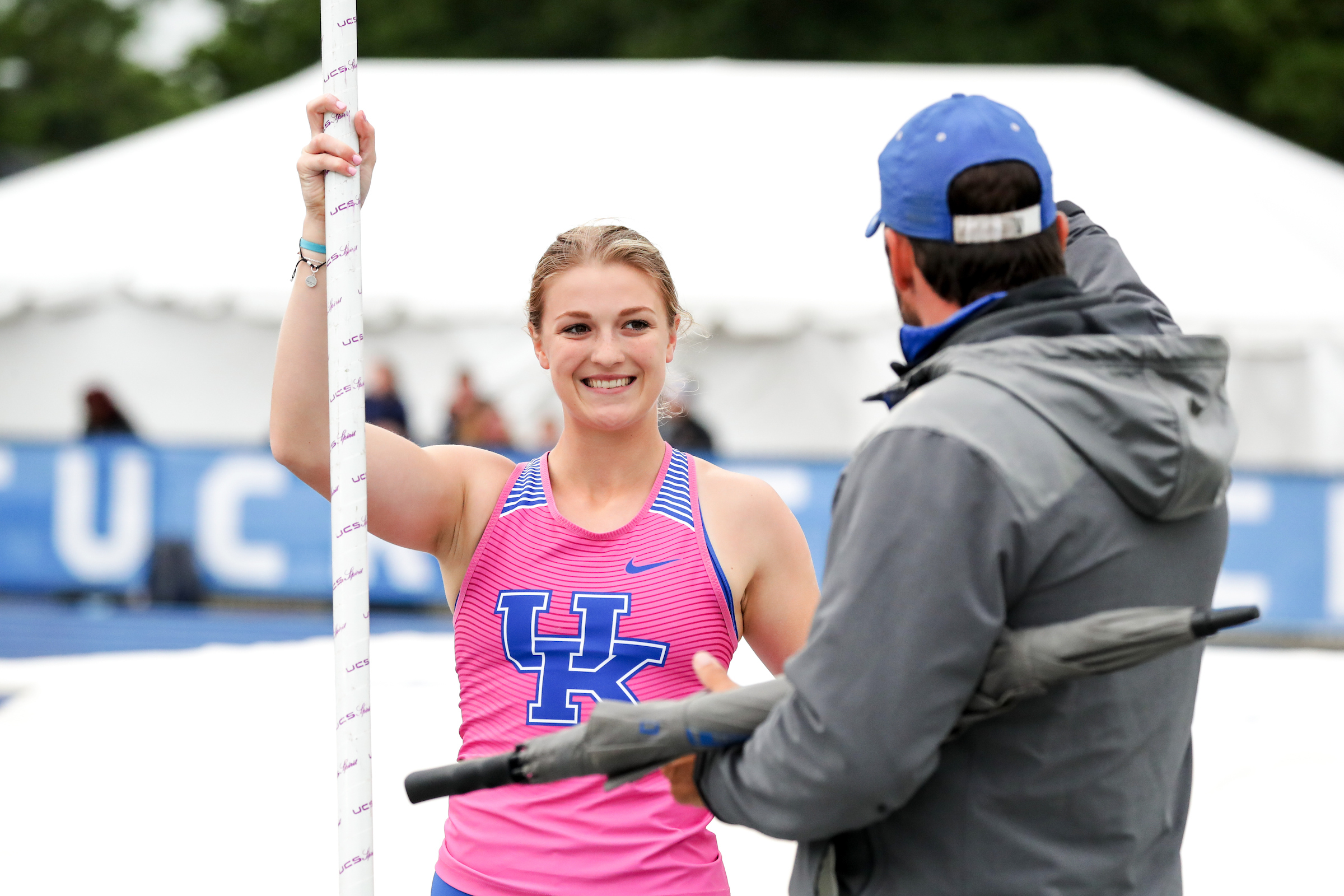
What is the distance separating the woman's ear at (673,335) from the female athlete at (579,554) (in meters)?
0.03

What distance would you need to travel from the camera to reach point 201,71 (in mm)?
31609

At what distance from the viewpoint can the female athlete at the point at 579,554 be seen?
2.04m

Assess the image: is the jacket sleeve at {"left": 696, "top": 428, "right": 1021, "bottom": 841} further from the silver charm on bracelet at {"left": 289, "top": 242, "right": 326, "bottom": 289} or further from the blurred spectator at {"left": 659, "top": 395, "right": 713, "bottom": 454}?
the blurred spectator at {"left": 659, "top": 395, "right": 713, "bottom": 454}

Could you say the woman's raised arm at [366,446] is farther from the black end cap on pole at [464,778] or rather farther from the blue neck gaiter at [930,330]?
the blue neck gaiter at [930,330]

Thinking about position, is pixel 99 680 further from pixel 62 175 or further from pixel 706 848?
pixel 62 175

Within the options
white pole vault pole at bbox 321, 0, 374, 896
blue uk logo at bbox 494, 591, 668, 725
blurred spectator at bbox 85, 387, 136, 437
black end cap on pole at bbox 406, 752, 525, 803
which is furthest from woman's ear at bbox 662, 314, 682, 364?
blurred spectator at bbox 85, 387, 136, 437

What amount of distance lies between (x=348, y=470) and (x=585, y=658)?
47 centimetres

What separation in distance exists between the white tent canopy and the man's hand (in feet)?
30.3

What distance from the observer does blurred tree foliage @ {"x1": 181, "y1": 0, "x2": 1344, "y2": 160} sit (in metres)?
19.8

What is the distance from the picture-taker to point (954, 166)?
162cm

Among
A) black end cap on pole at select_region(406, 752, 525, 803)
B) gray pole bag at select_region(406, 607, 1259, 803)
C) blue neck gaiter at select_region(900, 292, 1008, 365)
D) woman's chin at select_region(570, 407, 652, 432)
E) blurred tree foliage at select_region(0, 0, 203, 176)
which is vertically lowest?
black end cap on pole at select_region(406, 752, 525, 803)

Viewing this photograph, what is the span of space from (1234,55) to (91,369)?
17.8 m

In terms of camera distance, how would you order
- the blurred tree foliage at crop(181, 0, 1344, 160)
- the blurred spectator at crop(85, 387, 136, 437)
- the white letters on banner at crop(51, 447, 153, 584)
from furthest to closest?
1. the blurred tree foliage at crop(181, 0, 1344, 160)
2. the blurred spectator at crop(85, 387, 136, 437)
3. the white letters on banner at crop(51, 447, 153, 584)

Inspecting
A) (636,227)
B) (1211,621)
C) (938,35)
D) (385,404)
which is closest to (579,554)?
(1211,621)
